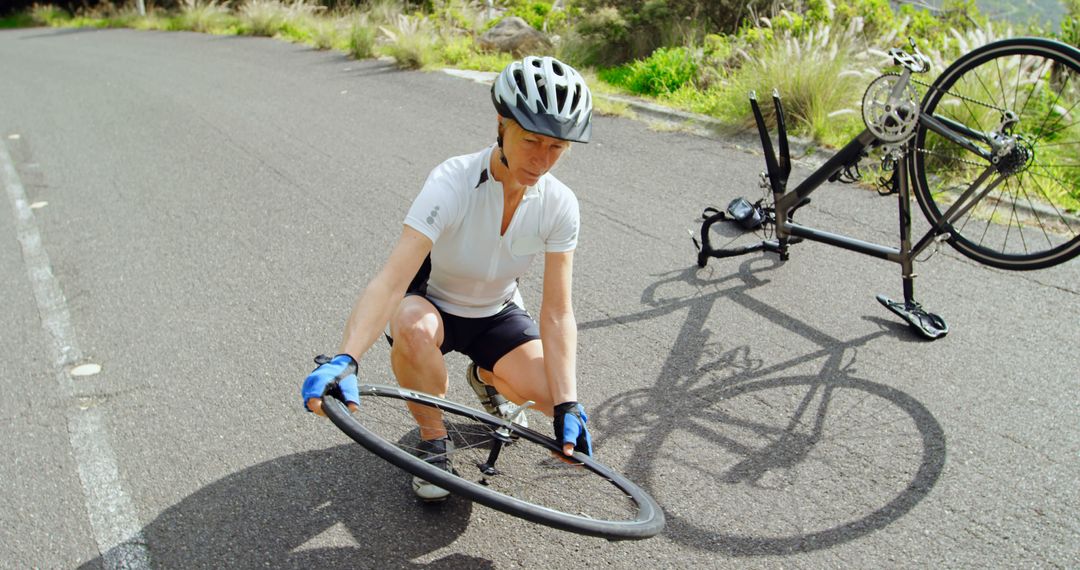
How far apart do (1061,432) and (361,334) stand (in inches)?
115

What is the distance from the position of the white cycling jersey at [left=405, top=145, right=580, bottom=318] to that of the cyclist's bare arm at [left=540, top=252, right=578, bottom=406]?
8 centimetres

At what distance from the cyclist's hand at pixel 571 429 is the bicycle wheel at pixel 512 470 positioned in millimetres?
52

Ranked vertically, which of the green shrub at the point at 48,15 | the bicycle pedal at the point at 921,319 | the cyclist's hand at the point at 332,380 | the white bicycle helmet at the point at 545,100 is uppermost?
the white bicycle helmet at the point at 545,100

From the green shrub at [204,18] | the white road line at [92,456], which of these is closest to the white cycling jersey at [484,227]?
the white road line at [92,456]

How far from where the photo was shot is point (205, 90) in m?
13.0

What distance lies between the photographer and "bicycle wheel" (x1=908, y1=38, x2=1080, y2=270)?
4145 mm

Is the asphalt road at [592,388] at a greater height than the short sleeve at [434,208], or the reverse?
the short sleeve at [434,208]

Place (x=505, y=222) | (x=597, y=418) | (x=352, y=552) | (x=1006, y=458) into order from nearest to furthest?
(x=352, y=552) → (x=505, y=222) → (x=1006, y=458) → (x=597, y=418)

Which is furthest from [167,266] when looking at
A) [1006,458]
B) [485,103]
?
[485,103]

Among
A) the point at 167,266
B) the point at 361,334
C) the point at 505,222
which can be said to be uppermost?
the point at 505,222

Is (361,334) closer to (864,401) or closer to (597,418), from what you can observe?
(597,418)

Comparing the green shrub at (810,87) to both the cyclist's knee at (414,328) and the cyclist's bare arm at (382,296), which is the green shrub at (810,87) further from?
the cyclist's bare arm at (382,296)

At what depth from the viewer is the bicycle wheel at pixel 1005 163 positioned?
163 inches

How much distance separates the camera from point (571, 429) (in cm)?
303
